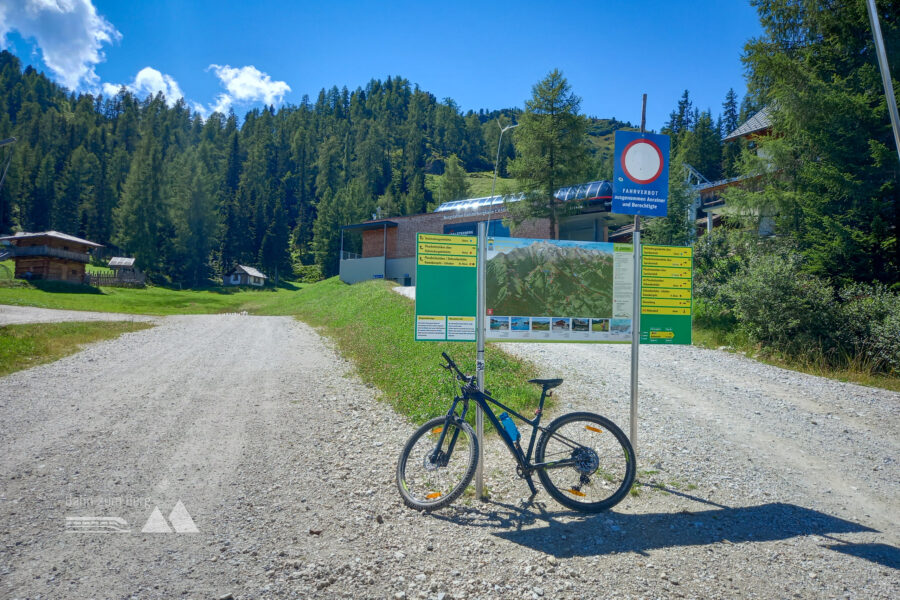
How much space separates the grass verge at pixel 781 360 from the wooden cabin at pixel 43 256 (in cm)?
6198

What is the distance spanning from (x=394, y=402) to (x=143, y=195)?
271ft

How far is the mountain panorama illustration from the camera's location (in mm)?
5539

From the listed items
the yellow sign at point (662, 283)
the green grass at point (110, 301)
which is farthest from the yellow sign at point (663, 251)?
the green grass at point (110, 301)

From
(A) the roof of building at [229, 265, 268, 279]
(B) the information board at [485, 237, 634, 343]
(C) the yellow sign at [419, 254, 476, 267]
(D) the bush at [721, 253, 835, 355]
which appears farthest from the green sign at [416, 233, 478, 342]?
(A) the roof of building at [229, 265, 268, 279]

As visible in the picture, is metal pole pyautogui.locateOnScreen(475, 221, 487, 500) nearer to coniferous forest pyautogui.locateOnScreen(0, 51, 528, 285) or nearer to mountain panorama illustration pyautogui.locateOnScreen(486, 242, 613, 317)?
mountain panorama illustration pyautogui.locateOnScreen(486, 242, 613, 317)

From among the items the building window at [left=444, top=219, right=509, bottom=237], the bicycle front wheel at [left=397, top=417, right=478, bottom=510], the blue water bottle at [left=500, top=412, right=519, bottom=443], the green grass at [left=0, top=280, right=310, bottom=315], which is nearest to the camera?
the bicycle front wheel at [left=397, top=417, right=478, bottom=510]

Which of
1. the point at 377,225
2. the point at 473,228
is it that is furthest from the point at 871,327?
the point at 377,225

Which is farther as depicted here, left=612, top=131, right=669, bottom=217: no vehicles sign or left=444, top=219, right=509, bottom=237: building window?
left=444, top=219, right=509, bottom=237: building window

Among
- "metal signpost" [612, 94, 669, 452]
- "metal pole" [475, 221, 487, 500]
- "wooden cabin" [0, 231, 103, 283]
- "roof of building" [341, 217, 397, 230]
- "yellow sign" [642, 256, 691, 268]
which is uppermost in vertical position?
"roof of building" [341, 217, 397, 230]

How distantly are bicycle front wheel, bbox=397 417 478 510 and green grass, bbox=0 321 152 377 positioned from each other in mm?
11843

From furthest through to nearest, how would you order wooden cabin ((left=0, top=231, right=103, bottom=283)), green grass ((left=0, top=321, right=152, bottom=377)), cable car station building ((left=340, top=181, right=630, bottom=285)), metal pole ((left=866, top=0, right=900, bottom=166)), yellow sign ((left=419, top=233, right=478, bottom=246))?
wooden cabin ((left=0, top=231, right=103, bottom=283)), cable car station building ((left=340, top=181, right=630, bottom=285)), green grass ((left=0, top=321, right=152, bottom=377)), metal pole ((left=866, top=0, right=900, bottom=166)), yellow sign ((left=419, top=233, right=478, bottom=246))

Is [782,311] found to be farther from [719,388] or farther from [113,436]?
[113,436]

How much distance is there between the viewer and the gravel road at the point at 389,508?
12.0ft

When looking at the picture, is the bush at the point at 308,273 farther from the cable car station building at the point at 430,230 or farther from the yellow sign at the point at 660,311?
the yellow sign at the point at 660,311
